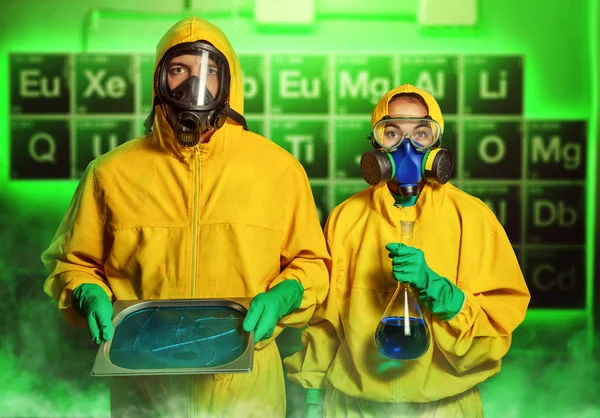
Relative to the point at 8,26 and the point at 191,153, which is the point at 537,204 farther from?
the point at 8,26

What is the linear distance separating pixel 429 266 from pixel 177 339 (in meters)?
0.66

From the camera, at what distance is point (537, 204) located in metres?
3.44

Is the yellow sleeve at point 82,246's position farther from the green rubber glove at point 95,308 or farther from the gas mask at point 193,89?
the gas mask at point 193,89

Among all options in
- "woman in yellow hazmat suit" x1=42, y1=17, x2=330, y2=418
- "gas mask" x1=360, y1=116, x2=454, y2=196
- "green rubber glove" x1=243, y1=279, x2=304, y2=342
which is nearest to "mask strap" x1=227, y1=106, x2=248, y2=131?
"woman in yellow hazmat suit" x1=42, y1=17, x2=330, y2=418

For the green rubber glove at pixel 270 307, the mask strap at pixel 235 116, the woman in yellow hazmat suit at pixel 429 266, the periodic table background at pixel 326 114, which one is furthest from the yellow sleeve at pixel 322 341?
the periodic table background at pixel 326 114

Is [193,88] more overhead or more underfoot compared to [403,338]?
more overhead

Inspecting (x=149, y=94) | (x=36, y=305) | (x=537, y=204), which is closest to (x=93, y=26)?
(x=149, y=94)

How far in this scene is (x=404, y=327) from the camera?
1.97 meters

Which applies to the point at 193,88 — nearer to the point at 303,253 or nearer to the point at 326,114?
the point at 303,253

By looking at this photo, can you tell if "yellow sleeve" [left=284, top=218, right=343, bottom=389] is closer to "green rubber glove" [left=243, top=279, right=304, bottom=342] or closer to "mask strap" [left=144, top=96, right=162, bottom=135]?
"green rubber glove" [left=243, top=279, right=304, bottom=342]

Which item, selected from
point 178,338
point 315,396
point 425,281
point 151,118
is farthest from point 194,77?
point 315,396

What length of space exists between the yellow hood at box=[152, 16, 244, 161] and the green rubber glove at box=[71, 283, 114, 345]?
15.7 inches

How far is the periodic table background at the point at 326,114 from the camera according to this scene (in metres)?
3.31

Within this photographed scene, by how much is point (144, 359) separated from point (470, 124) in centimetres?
194
